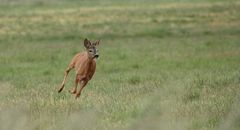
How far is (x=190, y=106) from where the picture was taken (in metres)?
12.6

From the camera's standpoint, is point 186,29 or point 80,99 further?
point 186,29

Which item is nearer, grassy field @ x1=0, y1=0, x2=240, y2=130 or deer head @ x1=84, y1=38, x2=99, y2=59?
grassy field @ x1=0, y1=0, x2=240, y2=130

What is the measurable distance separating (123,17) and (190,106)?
34.7 metres

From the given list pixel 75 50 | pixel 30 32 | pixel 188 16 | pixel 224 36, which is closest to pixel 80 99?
pixel 75 50

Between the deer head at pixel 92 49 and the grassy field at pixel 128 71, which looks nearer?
the grassy field at pixel 128 71

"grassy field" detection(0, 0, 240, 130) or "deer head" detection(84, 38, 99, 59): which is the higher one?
"deer head" detection(84, 38, 99, 59)

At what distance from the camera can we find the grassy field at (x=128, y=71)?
1057 cm

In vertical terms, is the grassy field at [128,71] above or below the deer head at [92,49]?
below

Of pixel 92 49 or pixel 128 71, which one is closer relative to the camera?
pixel 92 49

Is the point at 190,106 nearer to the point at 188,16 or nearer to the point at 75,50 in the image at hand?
the point at 75,50

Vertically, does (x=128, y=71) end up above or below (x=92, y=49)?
below

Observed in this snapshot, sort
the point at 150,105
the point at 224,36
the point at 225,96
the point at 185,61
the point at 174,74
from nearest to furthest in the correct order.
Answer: the point at 150,105, the point at 225,96, the point at 174,74, the point at 185,61, the point at 224,36

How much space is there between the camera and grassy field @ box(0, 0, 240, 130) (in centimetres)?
1057

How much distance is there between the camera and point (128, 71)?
73.3ft
